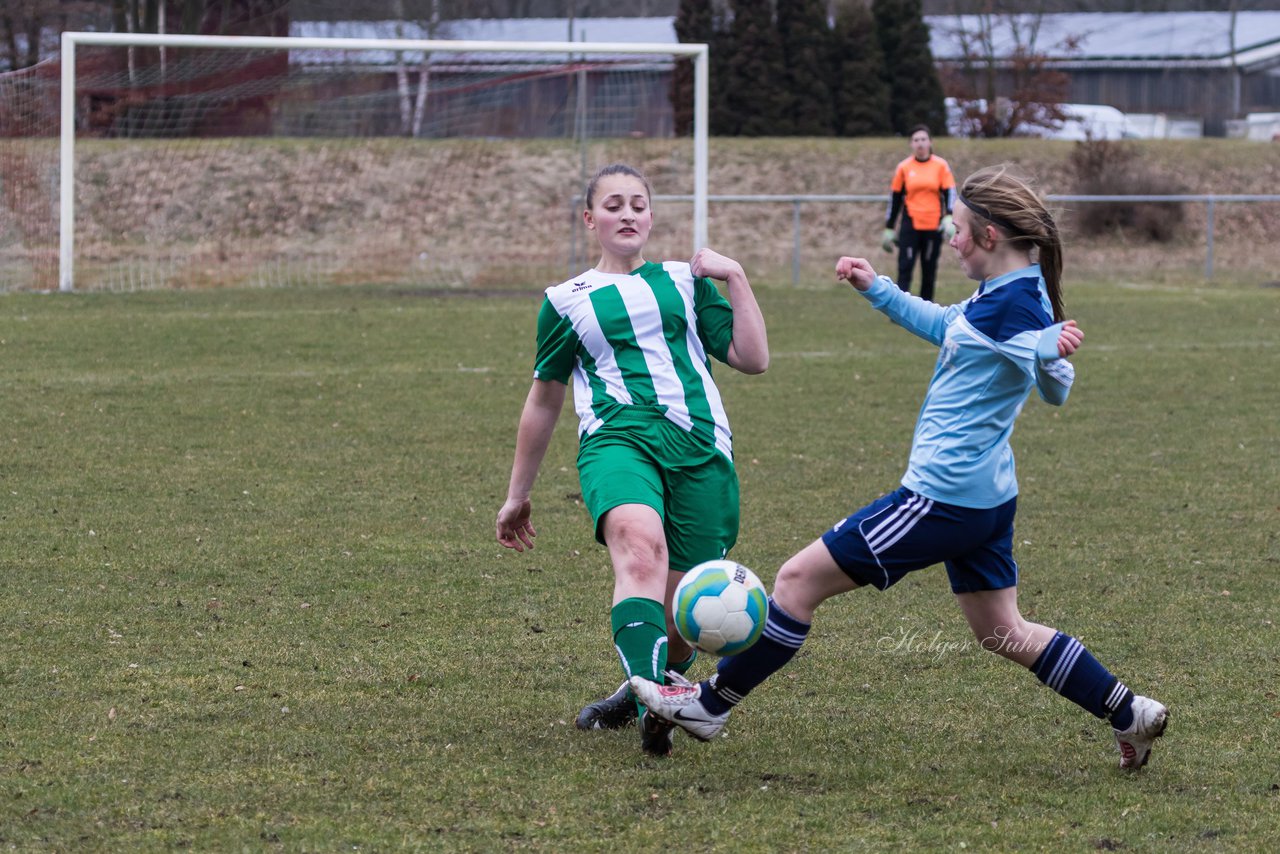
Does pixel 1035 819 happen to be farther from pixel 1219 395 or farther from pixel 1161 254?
pixel 1161 254

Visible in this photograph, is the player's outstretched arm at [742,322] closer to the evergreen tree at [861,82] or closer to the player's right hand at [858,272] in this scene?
the player's right hand at [858,272]

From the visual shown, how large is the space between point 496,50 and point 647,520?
1576 cm

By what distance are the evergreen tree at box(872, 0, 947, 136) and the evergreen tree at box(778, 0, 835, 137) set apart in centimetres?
142

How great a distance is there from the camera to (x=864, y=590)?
6031mm

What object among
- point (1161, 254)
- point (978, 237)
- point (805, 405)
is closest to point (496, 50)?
point (805, 405)

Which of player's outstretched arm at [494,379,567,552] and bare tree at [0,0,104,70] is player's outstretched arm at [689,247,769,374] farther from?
bare tree at [0,0,104,70]

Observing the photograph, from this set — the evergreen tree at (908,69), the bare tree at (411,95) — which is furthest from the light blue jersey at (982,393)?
the evergreen tree at (908,69)

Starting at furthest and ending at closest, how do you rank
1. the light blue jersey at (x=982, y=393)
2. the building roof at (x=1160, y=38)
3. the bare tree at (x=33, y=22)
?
1. the building roof at (x=1160, y=38)
2. the bare tree at (x=33, y=22)
3. the light blue jersey at (x=982, y=393)

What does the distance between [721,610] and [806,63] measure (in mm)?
31258

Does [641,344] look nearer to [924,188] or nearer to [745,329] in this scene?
[745,329]

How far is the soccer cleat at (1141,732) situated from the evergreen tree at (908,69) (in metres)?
31.5

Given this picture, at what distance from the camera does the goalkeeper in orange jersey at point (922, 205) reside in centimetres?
1702

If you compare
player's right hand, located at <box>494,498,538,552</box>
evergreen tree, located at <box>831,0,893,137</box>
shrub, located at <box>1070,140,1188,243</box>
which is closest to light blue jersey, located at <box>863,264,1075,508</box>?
player's right hand, located at <box>494,498,538,552</box>

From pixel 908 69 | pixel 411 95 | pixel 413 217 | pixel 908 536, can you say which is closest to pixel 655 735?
pixel 908 536
